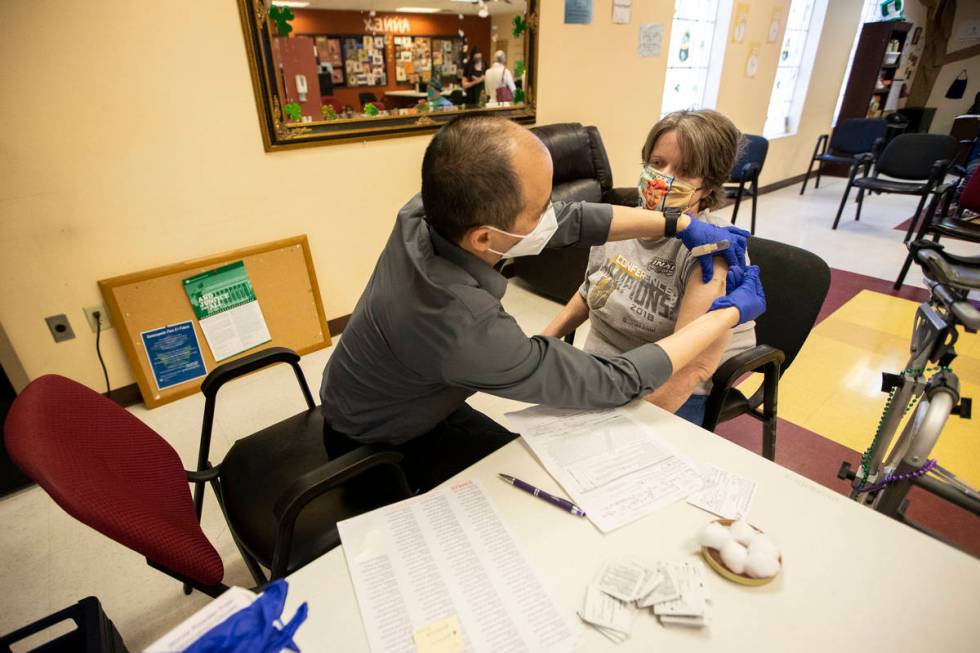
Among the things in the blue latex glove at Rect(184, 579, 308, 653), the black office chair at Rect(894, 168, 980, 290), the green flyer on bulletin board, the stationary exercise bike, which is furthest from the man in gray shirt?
the black office chair at Rect(894, 168, 980, 290)

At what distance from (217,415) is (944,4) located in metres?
10.9

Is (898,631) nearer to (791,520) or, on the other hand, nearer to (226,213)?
(791,520)

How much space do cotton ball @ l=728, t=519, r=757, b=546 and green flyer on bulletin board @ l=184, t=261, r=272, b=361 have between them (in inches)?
91.1

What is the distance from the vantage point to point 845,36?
19.3 ft

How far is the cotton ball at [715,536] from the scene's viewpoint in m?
0.72

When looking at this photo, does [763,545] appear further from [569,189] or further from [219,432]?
[569,189]

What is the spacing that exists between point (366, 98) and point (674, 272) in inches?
Result: 76.9

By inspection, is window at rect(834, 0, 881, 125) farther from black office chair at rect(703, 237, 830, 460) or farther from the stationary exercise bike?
the stationary exercise bike

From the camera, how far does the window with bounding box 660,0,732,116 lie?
4414 mm

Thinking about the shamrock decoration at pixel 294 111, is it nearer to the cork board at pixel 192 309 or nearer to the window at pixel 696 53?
the cork board at pixel 192 309

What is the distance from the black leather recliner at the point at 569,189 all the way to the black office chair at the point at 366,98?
1.08 metres

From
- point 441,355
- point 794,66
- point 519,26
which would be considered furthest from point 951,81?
point 441,355

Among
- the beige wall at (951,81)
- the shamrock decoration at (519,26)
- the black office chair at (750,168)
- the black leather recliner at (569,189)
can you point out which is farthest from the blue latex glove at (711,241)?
the beige wall at (951,81)

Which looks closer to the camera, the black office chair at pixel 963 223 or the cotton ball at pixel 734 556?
the cotton ball at pixel 734 556
